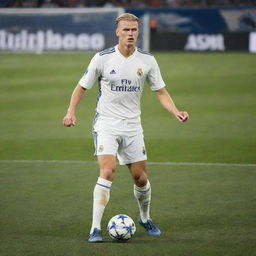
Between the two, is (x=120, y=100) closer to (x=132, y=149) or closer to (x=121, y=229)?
(x=132, y=149)

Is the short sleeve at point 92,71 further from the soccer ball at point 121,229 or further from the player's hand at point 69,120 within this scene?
the soccer ball at point 121,229

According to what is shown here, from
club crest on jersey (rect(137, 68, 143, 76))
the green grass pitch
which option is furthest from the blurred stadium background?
club crest on jersey (rect(137, 68, 143, 76))

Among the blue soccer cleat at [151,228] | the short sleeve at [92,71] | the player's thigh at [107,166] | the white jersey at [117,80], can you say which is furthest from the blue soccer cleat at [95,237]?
the short sleeve at [92,71]

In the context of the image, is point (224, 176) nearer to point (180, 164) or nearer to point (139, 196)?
point (180, 164)

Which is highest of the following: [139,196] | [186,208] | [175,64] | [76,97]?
[76,97]

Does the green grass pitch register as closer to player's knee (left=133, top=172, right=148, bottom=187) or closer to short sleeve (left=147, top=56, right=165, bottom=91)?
player's knee (left=133, top=172, right=148, bottom=187)

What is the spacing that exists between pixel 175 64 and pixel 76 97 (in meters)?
17.2

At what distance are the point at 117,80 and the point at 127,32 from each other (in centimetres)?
54

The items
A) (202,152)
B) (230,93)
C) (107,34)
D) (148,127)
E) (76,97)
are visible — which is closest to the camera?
(76,97)

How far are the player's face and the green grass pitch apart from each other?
2.15m

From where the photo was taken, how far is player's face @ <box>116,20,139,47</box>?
819cm

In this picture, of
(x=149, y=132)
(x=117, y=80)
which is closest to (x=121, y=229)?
(x=117, y=80)

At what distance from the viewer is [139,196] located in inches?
340

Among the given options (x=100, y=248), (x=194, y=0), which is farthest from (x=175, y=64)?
(x=100, y=248)
